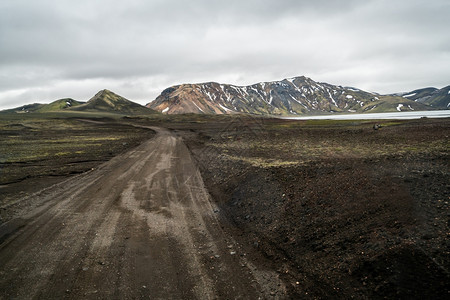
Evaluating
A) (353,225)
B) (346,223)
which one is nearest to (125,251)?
(346,223)

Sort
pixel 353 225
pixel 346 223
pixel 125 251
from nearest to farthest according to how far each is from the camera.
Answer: pixel 125 251
pixel 353 225
pixel 346 223

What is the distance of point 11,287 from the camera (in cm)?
559

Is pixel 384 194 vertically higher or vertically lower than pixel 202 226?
higher

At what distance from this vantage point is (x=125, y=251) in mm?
7156

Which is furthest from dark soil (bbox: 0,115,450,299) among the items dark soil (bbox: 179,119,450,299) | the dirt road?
the dirt road

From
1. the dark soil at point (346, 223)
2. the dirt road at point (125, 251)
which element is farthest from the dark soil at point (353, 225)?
the dirt road at point (125, 251)

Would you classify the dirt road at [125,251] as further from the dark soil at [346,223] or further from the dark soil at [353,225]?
the dark soil at [353,225]

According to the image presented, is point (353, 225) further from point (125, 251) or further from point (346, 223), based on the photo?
point (125, 251)

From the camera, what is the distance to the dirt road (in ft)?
18.4

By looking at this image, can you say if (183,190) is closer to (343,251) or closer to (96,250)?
(96,250)

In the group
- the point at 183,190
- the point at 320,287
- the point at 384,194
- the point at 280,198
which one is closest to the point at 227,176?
the point at 183,190

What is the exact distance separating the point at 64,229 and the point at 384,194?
445 inches

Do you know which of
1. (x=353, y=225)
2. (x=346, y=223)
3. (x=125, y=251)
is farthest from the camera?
(x=346, y=223)

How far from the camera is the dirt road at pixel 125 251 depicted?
5.61m
